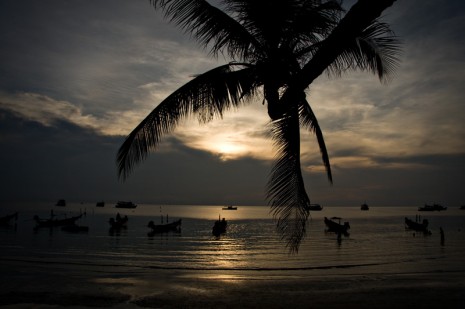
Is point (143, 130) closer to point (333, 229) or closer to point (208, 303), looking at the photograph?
point (208, 303)

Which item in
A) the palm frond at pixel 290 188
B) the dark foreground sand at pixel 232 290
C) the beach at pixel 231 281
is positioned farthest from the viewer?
the beach at pixel 231 281

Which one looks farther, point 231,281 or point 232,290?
point 231,281

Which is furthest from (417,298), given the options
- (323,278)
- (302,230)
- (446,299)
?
(302,230)

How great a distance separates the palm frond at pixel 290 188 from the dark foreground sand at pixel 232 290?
585 centimetres

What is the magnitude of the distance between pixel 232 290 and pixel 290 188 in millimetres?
8654

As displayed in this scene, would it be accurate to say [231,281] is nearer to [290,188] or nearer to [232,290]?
[232,290]

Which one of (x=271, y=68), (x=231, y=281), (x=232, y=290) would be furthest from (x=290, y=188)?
(x=231, y=281)

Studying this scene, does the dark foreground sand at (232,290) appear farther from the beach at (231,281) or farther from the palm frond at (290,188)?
the palm frond at (290,188)

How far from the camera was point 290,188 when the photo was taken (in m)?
6.24

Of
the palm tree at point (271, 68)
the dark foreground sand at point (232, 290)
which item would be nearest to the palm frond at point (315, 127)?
the palm tree at point (271, 68)

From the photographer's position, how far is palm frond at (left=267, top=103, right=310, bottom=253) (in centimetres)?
592

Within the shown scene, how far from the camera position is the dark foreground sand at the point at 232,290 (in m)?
11.5

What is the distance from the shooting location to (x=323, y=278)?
16.5m

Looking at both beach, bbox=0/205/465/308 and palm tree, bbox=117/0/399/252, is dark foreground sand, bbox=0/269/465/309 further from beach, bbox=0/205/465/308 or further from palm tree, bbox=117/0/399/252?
palm tree, bbox=117/0/399/252
